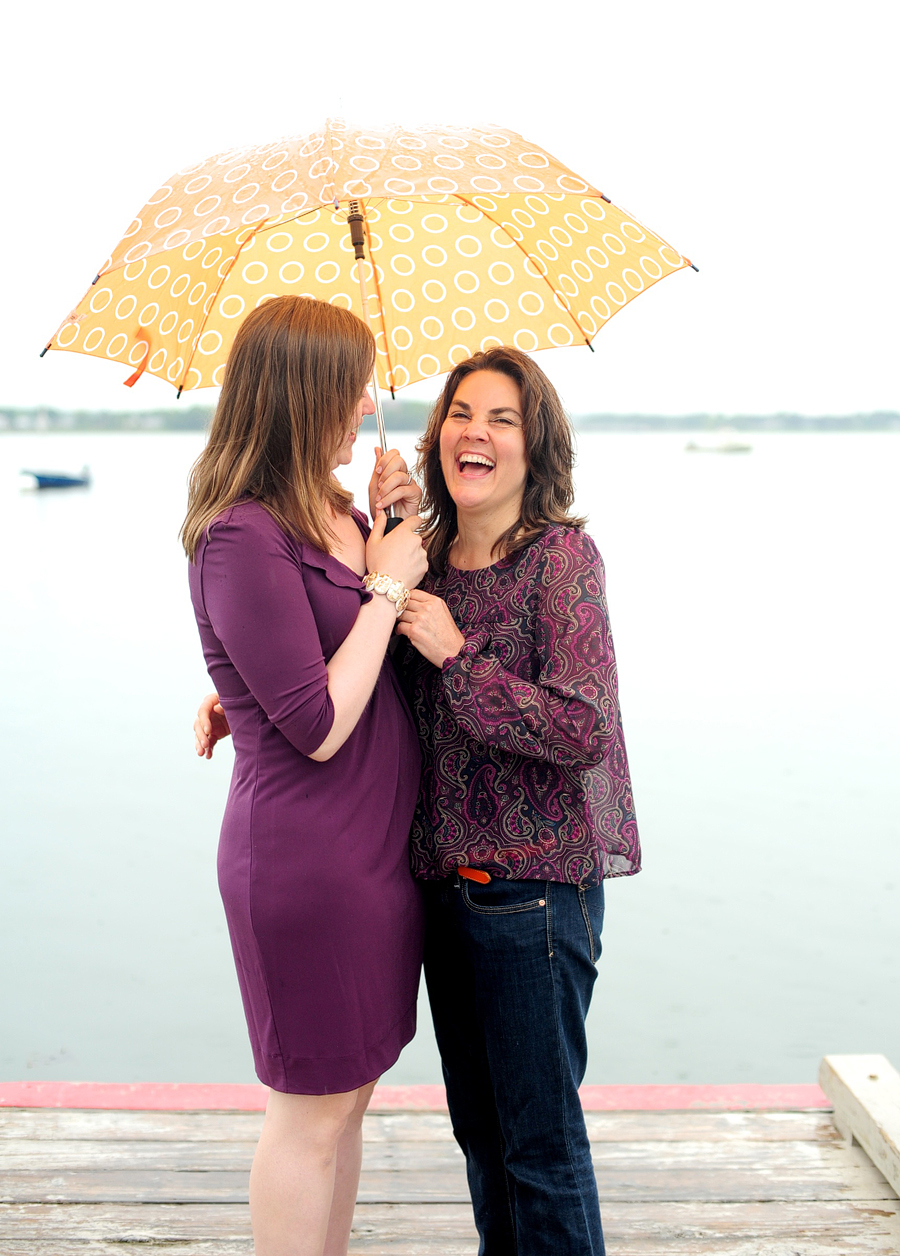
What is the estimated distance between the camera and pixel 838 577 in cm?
1438

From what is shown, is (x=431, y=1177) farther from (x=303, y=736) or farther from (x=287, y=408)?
(x=287, y=408)

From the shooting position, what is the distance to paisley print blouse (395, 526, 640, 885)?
1.49 metres

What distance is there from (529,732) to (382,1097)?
1.50m

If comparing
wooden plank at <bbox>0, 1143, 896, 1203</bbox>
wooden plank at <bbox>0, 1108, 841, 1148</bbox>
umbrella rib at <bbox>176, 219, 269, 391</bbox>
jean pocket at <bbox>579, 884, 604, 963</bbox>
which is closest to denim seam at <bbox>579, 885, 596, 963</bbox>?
jean pocket at <bbox>579, 884, 604, 963</bbox>

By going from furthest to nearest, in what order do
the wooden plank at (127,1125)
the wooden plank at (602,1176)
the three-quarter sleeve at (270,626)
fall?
1. the wooden plank at (127,1125)
2. the wooden plank at (602,1176)
3. the three-quarter sleeve at (270,626)

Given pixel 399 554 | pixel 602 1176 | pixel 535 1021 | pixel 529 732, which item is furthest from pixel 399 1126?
pixel 399 554

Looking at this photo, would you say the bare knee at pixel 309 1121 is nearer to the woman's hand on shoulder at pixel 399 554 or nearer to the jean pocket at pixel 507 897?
the jean pocket at pixel 507 897

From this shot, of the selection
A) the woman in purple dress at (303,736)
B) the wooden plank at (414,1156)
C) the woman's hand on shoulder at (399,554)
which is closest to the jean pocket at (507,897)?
the woman in purple dress at (303,736)

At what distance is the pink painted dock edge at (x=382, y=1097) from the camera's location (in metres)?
2.47

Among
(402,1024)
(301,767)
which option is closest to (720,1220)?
(402,1024)

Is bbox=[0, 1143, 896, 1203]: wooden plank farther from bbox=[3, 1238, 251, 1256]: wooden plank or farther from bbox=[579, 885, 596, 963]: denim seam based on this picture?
bbox=[579, 885, 596, 963]: denim seam

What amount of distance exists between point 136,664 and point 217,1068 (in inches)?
269

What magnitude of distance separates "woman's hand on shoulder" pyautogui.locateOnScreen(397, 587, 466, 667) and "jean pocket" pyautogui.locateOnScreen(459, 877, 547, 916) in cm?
36

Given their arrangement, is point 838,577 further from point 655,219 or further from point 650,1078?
point 655,219
